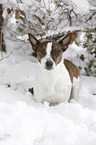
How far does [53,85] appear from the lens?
2.88m

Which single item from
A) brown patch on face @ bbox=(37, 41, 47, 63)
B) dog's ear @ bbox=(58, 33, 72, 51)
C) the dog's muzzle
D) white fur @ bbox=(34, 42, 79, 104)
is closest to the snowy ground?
white fur @ bbox=(34, 42, 79, 104)

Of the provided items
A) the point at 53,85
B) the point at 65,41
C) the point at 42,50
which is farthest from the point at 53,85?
the point at 65,41

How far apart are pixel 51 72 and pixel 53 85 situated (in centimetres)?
23

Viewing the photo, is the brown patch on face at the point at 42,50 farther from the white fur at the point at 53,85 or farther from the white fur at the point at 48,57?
the white fur at the point at 53,85

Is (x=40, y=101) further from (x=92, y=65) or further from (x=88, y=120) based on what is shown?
(x=92, y=65)

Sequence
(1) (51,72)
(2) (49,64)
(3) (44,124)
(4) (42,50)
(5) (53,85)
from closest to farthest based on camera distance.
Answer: (3) (44,124) → (2) (49,64) → (4) (42,50) → (1) (51,72) → (5) (53,85)

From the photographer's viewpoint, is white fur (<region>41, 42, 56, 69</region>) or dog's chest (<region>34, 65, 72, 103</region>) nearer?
white fur (<region>41, 42, 56, 69</region>)

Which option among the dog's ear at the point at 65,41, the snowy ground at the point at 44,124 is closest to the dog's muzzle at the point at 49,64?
the dog's ear at the point at 65,41

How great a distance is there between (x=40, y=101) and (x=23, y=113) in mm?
663

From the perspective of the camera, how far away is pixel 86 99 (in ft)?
11.9

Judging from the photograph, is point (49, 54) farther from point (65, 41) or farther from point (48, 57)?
point (65, 41)

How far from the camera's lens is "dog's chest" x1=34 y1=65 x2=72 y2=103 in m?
2.84

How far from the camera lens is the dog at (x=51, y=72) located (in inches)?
103

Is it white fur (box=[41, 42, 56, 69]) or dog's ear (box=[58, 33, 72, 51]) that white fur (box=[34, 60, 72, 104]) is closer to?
white fur (box=[41, 42, 56, 69])
